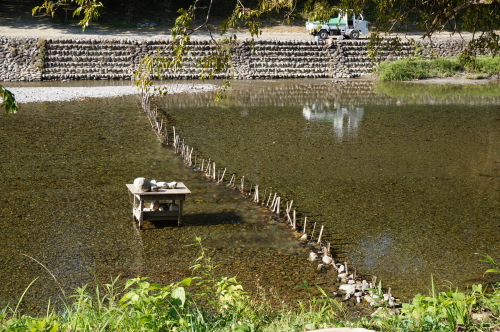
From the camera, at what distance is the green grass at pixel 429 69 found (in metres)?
29.7

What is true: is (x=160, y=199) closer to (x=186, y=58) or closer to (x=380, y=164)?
(x=380, y=164)

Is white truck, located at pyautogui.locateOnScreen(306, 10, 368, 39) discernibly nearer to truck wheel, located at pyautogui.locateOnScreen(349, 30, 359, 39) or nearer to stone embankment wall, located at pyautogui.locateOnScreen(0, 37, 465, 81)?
truck wheel, located at pyautogui.locateOnScreen(349, 30, 359, 39)

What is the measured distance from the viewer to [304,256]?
8117mm

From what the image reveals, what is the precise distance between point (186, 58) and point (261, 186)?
62.3 feet

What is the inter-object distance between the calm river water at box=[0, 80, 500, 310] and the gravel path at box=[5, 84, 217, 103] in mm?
1495

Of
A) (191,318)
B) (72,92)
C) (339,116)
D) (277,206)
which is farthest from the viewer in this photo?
(72,92)

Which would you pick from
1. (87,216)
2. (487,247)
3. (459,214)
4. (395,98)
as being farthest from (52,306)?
(395,98)

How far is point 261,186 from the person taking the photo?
11.5 meters

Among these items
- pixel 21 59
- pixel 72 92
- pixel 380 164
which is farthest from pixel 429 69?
pixel 21 59

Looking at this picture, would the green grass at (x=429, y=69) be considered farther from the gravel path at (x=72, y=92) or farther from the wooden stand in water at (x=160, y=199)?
the wooden stand in water at (x=160, y=199)

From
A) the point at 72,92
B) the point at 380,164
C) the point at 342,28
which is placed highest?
the point at 342,28

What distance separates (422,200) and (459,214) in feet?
2.97

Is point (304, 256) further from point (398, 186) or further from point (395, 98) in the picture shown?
point (395, 98)

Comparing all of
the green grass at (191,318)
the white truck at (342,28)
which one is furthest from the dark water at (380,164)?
the white truck at (342,28)
